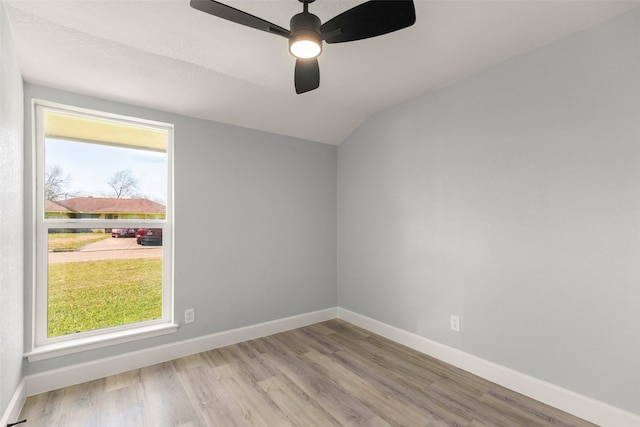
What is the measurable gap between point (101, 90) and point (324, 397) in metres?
2.82

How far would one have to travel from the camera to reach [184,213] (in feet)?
9.00

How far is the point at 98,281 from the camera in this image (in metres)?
2.47

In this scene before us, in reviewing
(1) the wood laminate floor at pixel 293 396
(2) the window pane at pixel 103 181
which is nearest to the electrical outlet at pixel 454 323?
(1) the wood laminate floor at pixel 293 396

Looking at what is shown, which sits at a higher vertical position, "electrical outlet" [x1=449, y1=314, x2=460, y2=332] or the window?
the window

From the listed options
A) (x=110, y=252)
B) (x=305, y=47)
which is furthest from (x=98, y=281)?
(x=305, y=47)

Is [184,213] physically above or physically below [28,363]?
above

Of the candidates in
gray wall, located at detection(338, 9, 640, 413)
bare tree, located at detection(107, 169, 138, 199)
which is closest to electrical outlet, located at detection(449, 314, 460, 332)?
gray wall, located at detection(338, 9, 640, 413)

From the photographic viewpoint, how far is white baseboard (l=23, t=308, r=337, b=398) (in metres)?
2.16

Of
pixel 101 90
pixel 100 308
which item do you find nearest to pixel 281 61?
pixel 101 90

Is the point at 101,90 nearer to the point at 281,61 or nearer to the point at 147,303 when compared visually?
the point at 281,61

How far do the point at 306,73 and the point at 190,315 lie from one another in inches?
90.4

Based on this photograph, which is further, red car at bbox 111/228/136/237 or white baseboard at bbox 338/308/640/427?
red car at bbox 111/228/136/237

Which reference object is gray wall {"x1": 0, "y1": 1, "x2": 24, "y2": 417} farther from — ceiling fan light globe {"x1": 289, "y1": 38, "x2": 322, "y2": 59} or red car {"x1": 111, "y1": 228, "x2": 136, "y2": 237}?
ceiling fan light globe {"x1": 289, "y1": 38, "x2": 322, "y2": 59}

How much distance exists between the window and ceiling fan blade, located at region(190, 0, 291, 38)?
1617mm
